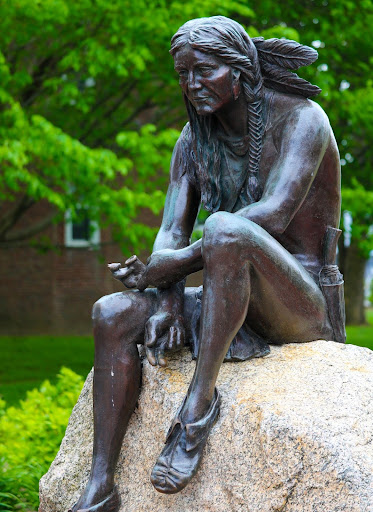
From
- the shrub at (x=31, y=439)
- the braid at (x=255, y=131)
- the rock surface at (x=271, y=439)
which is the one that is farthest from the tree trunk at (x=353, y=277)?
the rock surface at (x=271, y=439)

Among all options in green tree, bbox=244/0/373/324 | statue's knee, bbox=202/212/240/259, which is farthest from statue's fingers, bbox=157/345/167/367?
green tree, bbox=244/0/373/324

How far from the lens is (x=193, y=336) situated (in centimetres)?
344

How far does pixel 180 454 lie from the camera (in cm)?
305

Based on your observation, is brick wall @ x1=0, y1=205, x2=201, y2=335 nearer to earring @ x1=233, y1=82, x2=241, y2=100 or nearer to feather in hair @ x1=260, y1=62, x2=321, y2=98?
feather in hair @ x1=260, y1=62, x2=321, y2=98

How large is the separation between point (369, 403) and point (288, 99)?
141 cm

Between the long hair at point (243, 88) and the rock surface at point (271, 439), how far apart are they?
2.63 ft

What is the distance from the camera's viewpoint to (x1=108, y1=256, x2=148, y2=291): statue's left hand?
3457 mm

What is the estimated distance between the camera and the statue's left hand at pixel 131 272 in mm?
3457

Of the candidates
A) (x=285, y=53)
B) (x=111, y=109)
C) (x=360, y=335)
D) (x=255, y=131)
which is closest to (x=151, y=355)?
(x=255, y=131)

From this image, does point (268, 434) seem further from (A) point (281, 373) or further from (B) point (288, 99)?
(B) point (288, 99)

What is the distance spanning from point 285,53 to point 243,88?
28cm

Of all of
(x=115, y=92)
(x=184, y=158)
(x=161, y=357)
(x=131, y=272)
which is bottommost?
(x=115, y=92)

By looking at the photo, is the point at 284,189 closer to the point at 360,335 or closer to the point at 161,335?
the point at 161,335

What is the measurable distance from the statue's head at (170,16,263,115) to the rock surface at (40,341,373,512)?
1141 millimetres
